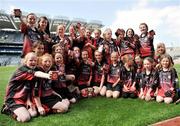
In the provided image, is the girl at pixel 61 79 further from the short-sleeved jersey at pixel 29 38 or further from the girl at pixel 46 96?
the short-sleeved jersey at pixel 29 38

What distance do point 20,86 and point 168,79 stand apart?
3.36 m

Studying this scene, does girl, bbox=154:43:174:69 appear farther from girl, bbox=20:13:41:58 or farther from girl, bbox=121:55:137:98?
girl, bbox=20:13:41:58

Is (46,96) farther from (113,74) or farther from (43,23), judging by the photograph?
(113,74)

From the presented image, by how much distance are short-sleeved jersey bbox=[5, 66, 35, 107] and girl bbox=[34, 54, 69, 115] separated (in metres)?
0.20

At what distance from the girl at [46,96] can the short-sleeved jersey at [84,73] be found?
1764mm

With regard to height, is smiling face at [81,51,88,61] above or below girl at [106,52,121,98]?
above

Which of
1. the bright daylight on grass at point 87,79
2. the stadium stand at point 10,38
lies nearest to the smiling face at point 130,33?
the bright daylight on grass at point 87,79

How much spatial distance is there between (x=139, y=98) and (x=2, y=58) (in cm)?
6045

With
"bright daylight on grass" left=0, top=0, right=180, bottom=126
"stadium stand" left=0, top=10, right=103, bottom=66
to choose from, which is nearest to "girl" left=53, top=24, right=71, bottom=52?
"bright daylight on grass" left=0, top=0, right=180, bottom=126

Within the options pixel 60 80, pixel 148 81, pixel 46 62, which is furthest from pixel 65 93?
pixel 148 81

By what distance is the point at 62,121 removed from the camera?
5938 mm

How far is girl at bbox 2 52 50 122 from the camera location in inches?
248

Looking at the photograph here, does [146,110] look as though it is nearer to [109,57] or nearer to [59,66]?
[59,66]

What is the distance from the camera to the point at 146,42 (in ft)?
31.5
